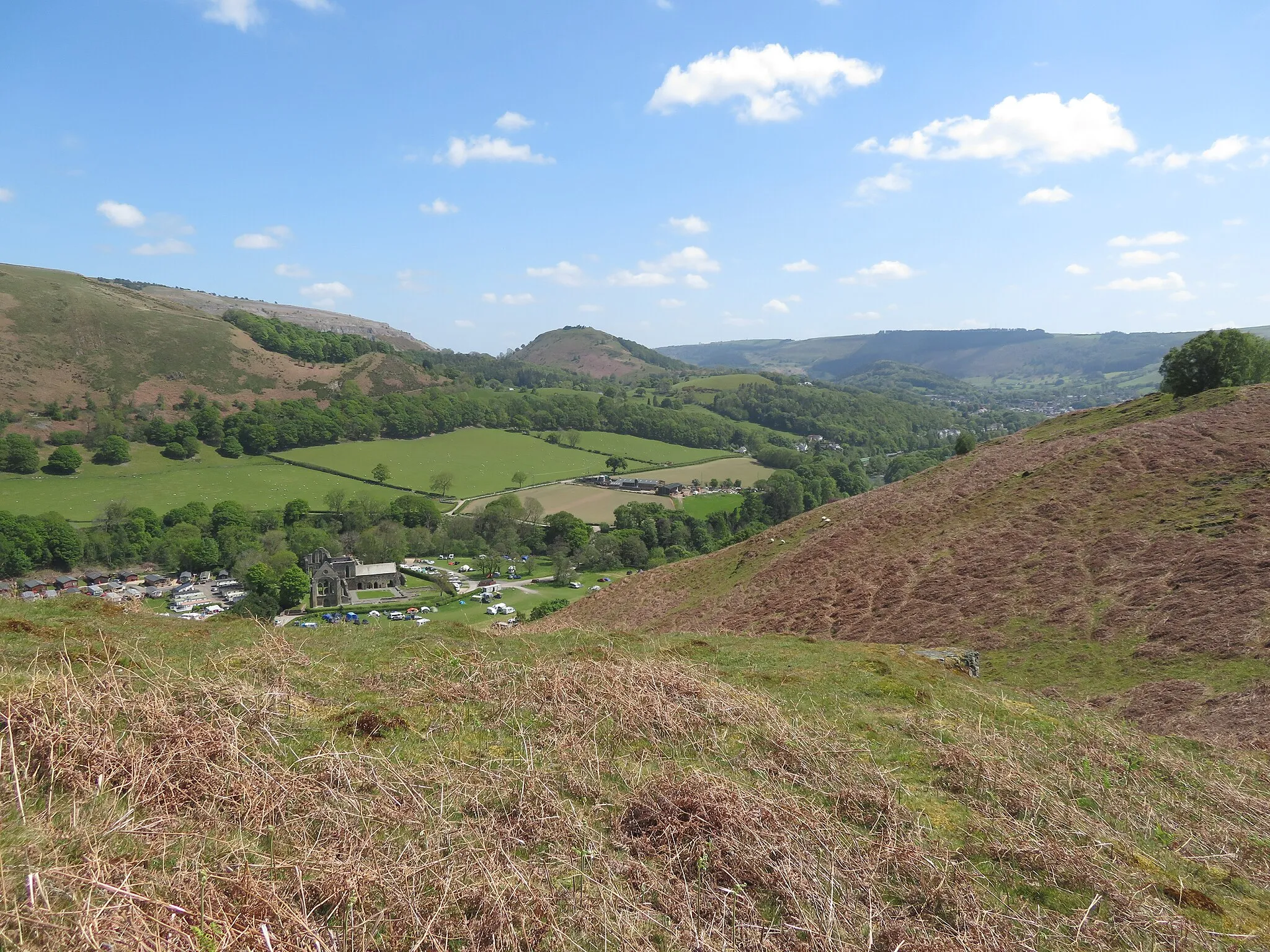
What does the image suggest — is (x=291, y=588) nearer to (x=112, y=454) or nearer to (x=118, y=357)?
(x=112, y=454)

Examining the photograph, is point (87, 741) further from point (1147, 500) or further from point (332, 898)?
point (1147, 500)

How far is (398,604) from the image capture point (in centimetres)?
7338

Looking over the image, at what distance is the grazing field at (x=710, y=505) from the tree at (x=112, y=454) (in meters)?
103

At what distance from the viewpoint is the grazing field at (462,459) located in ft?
435

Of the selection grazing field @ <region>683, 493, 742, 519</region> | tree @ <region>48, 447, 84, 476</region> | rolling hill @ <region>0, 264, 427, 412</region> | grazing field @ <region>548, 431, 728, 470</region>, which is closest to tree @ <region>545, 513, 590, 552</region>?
grazing field @ <region>683, 493, 742, 519</region>

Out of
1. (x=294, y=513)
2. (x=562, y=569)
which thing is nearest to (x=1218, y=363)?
(x=562, y=569)

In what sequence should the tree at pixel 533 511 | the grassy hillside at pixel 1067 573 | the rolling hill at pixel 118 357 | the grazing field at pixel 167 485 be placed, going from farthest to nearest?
1. the rolling hill at pixel 118 357
2. the tree at pixel 533 511
3. the grazing field at pixel 167 485
4. the grassy hillside at pixel 1067 573

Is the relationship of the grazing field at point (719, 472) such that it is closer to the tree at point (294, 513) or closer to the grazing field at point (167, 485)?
the grazing field at point (167, 485)

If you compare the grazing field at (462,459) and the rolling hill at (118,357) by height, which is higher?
the rolling hill at (118,357)

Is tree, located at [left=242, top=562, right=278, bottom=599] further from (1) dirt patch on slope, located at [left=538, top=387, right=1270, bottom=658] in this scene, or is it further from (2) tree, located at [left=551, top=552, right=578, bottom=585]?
(1) dirt patch on slope, located at [left=538, top=387, right=1270, bottom=658]

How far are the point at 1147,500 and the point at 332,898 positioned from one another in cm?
3711

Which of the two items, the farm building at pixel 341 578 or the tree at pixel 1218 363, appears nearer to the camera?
the tree at pixel 1218 363

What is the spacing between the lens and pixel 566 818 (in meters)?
7.72

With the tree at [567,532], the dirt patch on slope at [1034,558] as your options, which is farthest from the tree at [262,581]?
the dirt patch on slope at [1034,558]
